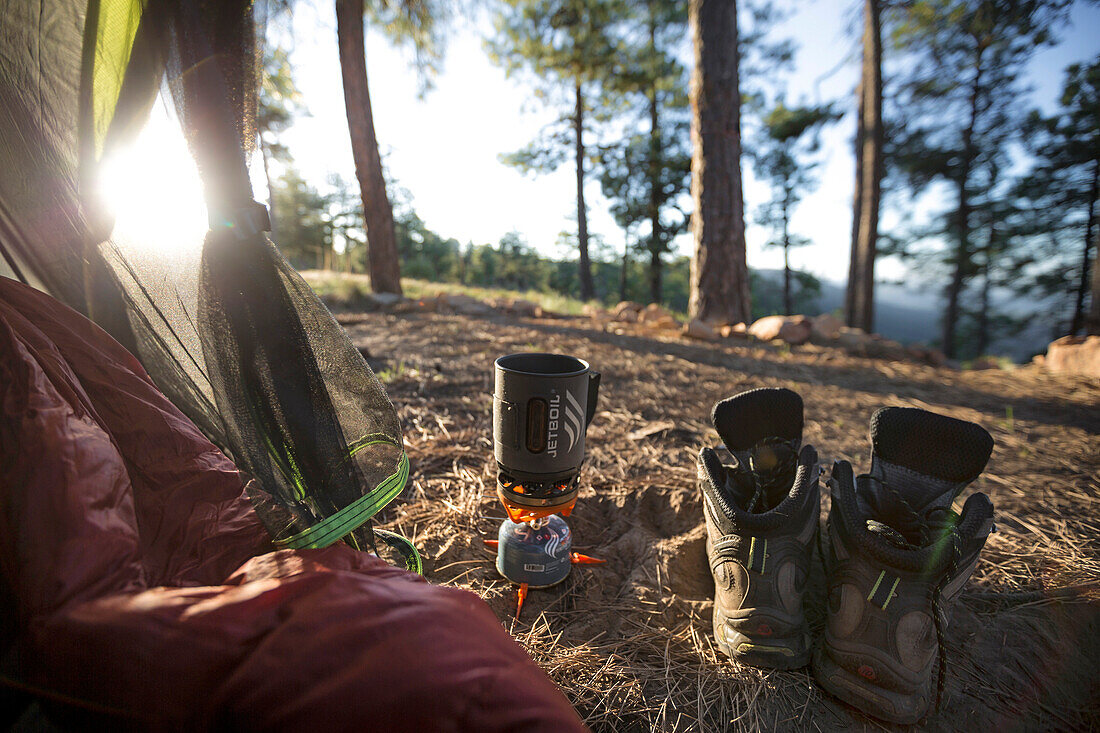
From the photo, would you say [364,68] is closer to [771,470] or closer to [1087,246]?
[771,470]

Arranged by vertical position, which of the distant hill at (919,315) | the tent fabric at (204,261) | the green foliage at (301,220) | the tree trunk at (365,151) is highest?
the green foliage at (301,220)

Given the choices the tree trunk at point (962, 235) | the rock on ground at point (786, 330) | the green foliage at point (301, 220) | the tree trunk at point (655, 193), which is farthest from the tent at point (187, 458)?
the green foliage at point (301, 220)

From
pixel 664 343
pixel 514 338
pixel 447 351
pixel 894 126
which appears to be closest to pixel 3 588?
pixel 447 351

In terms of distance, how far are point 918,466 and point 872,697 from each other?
2.04 feet

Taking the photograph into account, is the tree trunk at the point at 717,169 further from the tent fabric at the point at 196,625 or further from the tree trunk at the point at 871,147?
the tent fabric at the point at 196,625

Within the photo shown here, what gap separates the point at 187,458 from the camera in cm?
91

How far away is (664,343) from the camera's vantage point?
4.79 m

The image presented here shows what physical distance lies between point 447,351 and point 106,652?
3565mm

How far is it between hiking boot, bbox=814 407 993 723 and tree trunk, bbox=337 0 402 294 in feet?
23.0

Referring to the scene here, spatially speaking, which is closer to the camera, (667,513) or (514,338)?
(667,513)

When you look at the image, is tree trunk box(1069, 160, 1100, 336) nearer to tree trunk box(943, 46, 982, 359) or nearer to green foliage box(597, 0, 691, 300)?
tree trunk box(943, 46, 982, 359)

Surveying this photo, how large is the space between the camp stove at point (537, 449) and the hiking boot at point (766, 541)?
1.43 feet

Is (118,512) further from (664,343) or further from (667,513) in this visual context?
(664,343)

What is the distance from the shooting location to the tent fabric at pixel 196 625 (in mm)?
507
